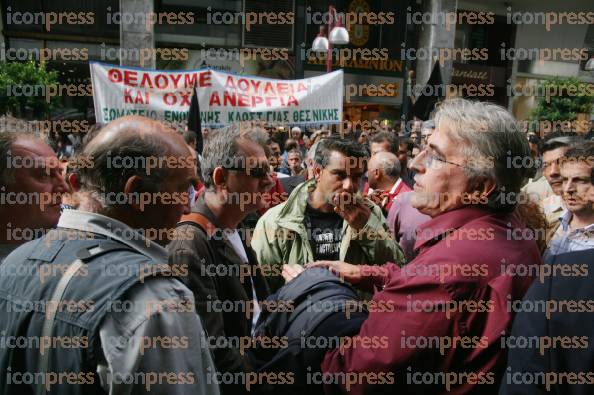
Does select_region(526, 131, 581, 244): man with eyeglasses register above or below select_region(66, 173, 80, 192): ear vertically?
below

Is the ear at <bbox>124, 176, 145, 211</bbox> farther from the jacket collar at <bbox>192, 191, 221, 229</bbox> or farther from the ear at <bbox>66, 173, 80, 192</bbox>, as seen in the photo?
the jacket collar at <bbox>192, 191, 221, 229</bbox>

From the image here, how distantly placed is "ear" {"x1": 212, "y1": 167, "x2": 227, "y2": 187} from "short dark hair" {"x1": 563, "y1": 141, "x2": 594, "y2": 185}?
8.31ft

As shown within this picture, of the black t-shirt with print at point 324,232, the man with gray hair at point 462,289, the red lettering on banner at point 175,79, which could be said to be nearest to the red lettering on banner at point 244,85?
the red lettering on banner at point 175,79

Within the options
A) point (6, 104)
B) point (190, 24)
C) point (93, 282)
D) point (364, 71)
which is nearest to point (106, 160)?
point (93, 282)

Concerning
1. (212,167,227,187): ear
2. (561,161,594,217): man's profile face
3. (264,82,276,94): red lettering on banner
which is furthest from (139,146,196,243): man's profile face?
(264,82,276,94): red lettering on banner

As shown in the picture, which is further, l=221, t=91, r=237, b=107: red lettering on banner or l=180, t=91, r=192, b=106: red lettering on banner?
l=221, t=91, r=237, b=107: red lettering on banner

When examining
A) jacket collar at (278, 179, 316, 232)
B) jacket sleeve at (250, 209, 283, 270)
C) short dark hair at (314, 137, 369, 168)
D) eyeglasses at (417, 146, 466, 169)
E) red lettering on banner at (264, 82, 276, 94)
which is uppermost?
red lettering on banner at (264, 82, 276, 94)

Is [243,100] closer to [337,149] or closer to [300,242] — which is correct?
[337,149]

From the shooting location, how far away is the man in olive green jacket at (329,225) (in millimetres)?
3031

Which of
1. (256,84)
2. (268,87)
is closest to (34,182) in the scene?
(256,84)

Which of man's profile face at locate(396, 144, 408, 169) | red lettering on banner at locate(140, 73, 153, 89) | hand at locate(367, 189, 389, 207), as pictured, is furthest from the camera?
red lettering on banner at locate(140, 73, 153, 89)

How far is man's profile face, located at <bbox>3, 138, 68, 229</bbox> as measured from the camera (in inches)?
82.6

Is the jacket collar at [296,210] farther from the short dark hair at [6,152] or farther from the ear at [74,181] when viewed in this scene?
the ear at [74,181]

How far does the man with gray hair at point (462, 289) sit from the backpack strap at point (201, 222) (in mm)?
819
